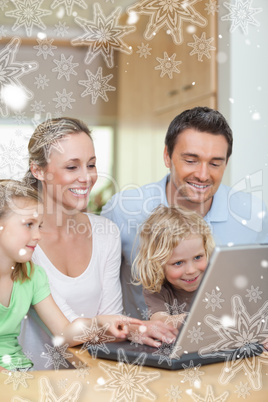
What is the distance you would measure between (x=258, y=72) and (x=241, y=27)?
9cm

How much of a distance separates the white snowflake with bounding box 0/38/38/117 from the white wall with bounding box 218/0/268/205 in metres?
0.37

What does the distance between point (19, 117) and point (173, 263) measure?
367 mm

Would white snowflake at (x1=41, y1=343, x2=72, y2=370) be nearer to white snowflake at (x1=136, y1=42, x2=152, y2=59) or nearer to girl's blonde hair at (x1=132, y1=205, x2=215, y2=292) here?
girl's blonde hair at (x1=132, y1=205, x2=215, y2=292)

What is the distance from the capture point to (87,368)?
738 mm

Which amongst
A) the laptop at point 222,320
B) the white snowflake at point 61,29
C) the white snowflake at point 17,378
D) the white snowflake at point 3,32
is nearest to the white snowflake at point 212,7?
the white snowflake at point 61,29

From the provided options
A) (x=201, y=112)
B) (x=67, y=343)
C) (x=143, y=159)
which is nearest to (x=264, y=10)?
(x=201, y=112)

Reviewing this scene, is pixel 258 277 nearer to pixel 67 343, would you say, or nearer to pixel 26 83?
pixel 67 343

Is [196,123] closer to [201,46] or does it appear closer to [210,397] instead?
[201,46]

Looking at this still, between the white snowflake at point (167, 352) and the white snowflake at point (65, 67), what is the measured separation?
470 mm

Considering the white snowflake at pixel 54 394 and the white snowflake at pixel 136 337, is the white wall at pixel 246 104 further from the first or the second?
the white snowflake at pixel 54 394

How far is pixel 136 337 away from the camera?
83 cm

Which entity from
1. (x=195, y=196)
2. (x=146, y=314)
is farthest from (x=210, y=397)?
(x=195, y=196)

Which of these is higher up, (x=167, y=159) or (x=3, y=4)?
(x=3, y=4)

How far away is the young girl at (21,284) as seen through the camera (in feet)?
2.65
